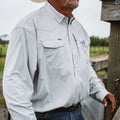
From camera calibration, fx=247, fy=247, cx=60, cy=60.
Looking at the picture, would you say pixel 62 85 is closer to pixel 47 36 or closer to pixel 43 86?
pixel 43 86

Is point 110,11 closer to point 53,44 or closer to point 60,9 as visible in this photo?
point 60,9

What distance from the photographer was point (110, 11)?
235 centimetres

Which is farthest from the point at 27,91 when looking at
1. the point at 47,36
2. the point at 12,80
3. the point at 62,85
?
the point at 47,36

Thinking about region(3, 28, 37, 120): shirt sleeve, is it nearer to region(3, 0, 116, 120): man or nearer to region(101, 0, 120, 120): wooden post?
region(3, 0, 116, 120): man

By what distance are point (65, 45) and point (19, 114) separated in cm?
52

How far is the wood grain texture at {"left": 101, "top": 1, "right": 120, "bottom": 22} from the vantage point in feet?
7.59

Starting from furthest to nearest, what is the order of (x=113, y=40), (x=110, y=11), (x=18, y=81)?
(x=113, y=40) → (x=110, y=11) → (x=18, y=81)

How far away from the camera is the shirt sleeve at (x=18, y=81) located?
52.3 inches

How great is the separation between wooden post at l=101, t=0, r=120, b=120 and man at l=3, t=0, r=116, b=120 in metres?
0.71

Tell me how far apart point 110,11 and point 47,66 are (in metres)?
1.14

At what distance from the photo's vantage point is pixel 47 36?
4.94ft

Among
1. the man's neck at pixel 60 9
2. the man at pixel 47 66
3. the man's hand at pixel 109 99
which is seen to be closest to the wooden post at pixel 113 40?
the man's hand at pixel 109 99

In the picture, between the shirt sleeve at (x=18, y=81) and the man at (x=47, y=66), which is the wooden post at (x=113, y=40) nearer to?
the man at (x=47, y=66)

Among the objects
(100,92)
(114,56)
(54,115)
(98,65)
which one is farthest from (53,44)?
(98,65)
